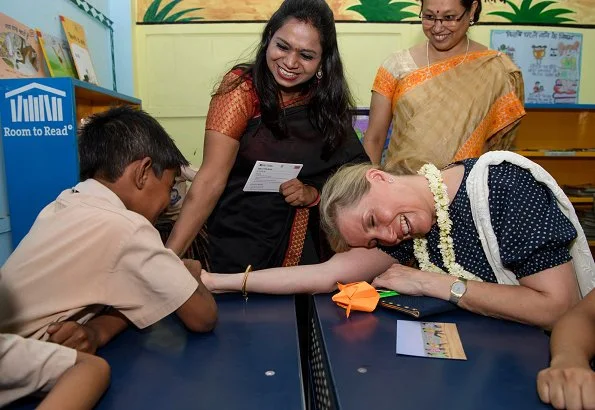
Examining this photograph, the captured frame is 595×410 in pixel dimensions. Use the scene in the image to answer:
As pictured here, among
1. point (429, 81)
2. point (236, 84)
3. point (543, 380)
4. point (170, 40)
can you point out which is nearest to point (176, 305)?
point (543, 380)

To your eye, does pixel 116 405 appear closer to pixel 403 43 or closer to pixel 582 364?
pixel 582 364

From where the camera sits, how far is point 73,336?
2.90ft

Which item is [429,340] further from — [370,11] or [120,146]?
[370,11]

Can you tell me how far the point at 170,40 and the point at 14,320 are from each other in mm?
3040

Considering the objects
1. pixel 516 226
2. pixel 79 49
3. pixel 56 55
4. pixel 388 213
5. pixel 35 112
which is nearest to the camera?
pixel 516 226

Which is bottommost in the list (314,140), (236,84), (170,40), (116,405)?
(116,405)

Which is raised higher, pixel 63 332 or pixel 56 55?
pixel 56 55

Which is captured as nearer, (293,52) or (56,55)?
(293,52)

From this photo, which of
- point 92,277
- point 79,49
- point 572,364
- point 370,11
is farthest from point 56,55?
point 572,364

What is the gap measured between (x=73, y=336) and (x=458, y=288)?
31.9 inches

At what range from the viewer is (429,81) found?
1902mm

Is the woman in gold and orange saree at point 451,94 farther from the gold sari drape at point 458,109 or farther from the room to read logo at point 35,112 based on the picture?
the room to read logo at point 35,112

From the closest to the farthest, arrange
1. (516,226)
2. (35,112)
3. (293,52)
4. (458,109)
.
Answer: (516,226)
(293,52)
(458,109)
(35,112)

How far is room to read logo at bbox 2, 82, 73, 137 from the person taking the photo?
6.63 ft
